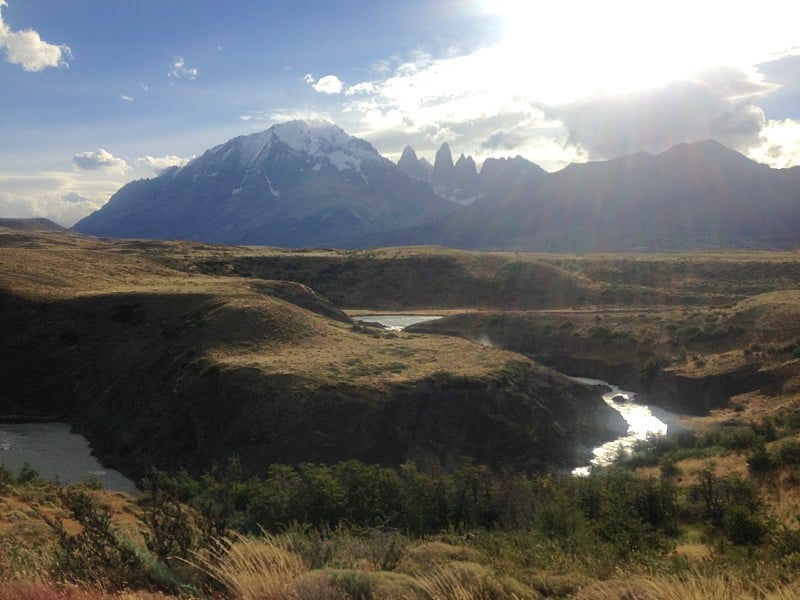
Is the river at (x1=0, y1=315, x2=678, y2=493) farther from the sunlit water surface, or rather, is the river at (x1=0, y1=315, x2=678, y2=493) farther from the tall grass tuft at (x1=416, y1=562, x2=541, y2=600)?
the sunlit water surface

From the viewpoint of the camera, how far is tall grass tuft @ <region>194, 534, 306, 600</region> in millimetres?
6508

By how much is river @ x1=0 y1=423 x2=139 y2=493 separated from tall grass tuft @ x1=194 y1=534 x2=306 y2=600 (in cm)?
2213

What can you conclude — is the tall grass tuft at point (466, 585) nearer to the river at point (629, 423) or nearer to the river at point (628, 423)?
the river at point (628, 423)

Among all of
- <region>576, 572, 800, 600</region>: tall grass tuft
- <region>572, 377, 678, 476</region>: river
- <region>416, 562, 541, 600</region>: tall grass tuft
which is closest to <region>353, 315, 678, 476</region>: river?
<region>572, 377, 678, 476</region>: river

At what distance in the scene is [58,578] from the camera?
6.93 meters

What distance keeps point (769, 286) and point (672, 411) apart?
3730 centimetres

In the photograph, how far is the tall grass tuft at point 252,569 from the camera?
651 cm

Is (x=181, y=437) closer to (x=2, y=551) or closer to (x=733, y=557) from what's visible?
(x=2, y=551)

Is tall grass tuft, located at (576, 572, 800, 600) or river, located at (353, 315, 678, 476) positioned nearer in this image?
tall grass tuft, located at (576, 572, 800, 600)

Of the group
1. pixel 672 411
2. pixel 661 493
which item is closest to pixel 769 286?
pixel 672 411

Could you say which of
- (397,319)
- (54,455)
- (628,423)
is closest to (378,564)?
(54,455)

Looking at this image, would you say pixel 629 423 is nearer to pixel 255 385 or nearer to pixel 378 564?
pixel 255 385

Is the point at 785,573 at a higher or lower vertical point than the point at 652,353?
higher

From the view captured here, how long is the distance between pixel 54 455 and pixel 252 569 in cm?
2995
